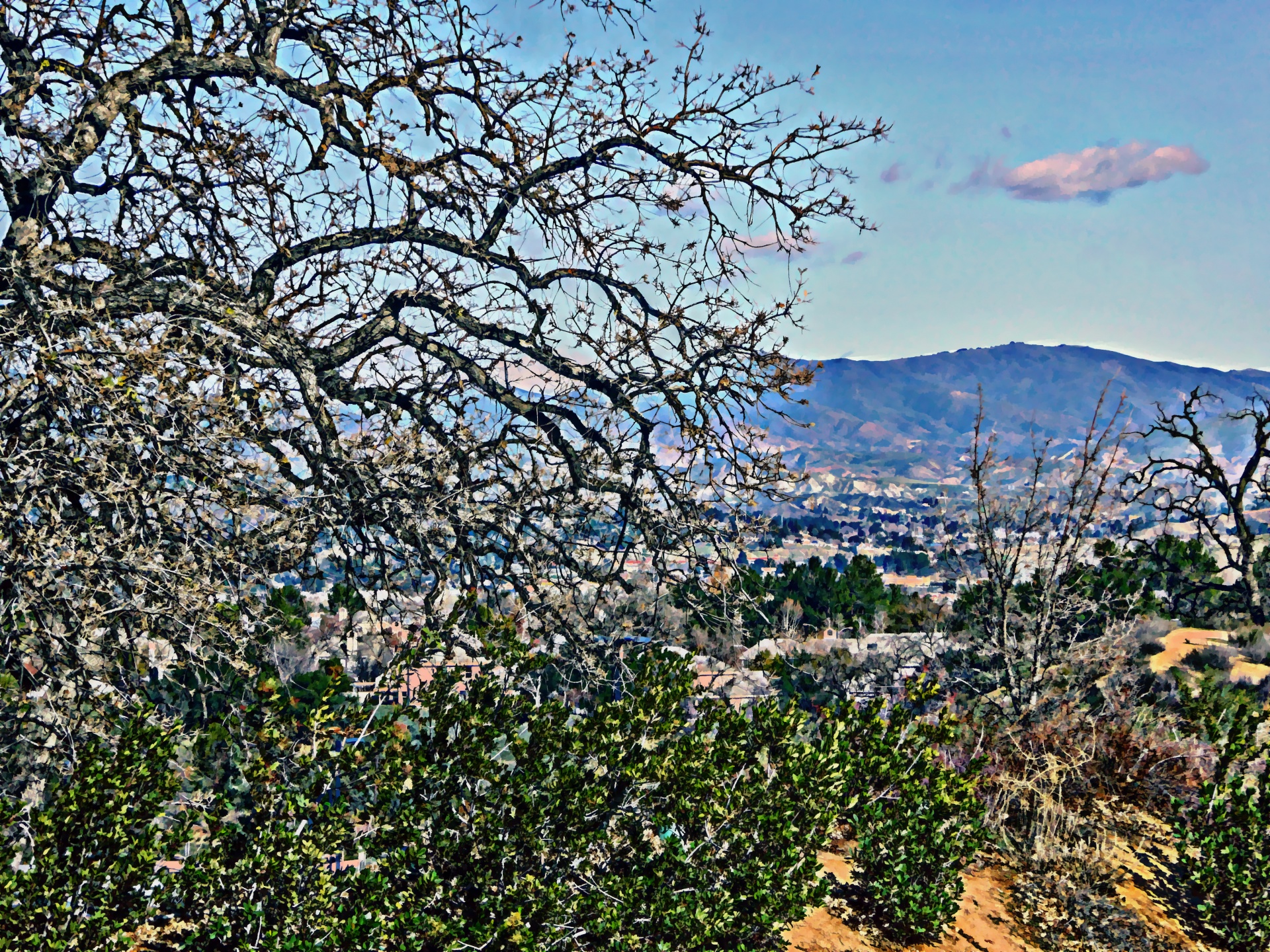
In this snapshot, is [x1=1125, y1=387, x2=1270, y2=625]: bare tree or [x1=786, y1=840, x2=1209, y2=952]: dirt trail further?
[x1=1125, y1=387, x2=1270, y2=625]: bare tree

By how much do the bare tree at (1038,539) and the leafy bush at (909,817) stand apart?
2857 millimetres

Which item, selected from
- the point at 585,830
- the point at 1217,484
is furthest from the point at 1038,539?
the point at 1217,484

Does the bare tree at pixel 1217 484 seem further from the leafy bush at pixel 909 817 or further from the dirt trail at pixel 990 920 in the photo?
the leafy bush at pixel 909 817

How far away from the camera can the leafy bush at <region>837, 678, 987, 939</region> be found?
443cm

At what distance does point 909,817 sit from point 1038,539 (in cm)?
513

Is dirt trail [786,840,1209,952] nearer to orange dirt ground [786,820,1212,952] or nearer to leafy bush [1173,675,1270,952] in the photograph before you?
orange dirt ground [786,820,1212,952]

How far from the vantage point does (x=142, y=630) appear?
13.0 ft

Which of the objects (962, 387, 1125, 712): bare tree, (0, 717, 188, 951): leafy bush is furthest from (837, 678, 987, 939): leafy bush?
(0, 717, 188, 951): leafy bush

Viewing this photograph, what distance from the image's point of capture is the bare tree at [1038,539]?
25.5 ft

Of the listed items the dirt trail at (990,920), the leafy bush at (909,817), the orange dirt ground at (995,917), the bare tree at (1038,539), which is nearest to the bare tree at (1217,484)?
the bare tree at (1038,539)

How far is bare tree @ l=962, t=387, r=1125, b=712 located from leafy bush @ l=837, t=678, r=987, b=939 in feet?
9.37

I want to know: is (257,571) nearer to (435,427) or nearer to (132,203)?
(435,427)

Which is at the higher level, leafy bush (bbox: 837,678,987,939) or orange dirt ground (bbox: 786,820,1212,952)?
leafy bush (bbox: 837,678,987,939)

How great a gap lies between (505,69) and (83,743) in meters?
3.95
